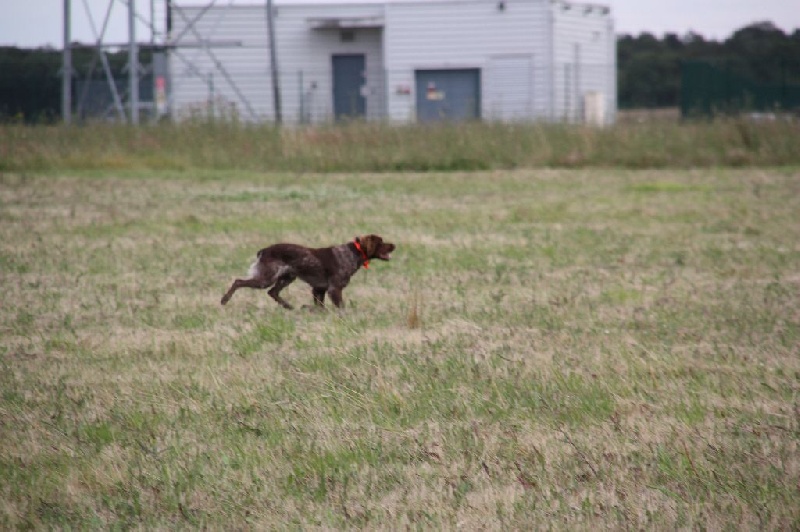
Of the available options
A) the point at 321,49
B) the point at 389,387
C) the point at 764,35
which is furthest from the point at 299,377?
the point at 764,35

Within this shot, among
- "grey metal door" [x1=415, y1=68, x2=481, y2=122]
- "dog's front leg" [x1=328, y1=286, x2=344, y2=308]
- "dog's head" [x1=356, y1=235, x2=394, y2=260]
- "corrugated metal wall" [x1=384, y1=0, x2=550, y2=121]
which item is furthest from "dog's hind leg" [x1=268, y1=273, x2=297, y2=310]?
"corrugated metal wall" [x1=384, y1=0, x2=550, y2=121]

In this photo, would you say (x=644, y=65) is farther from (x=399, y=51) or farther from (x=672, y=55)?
(x=399, y=51)

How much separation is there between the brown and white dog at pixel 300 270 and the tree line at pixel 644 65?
1550 cm

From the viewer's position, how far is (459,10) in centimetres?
3434

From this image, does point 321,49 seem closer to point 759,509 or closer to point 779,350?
point 779,350

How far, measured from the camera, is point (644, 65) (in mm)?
51875

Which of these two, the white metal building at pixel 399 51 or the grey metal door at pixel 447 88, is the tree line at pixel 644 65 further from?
the grey metal door at pixel 447 88

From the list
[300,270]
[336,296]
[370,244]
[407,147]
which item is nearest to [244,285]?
[300,270]

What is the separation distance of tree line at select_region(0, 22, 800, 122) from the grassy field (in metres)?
14.5

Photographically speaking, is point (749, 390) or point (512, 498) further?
point (749, 390)

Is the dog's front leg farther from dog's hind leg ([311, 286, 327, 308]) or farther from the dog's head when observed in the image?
the dog's head

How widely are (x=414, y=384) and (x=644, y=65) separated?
48.8m

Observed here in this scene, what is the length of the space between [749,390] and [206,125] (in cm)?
1710

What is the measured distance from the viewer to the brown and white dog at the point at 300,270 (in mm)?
7480
